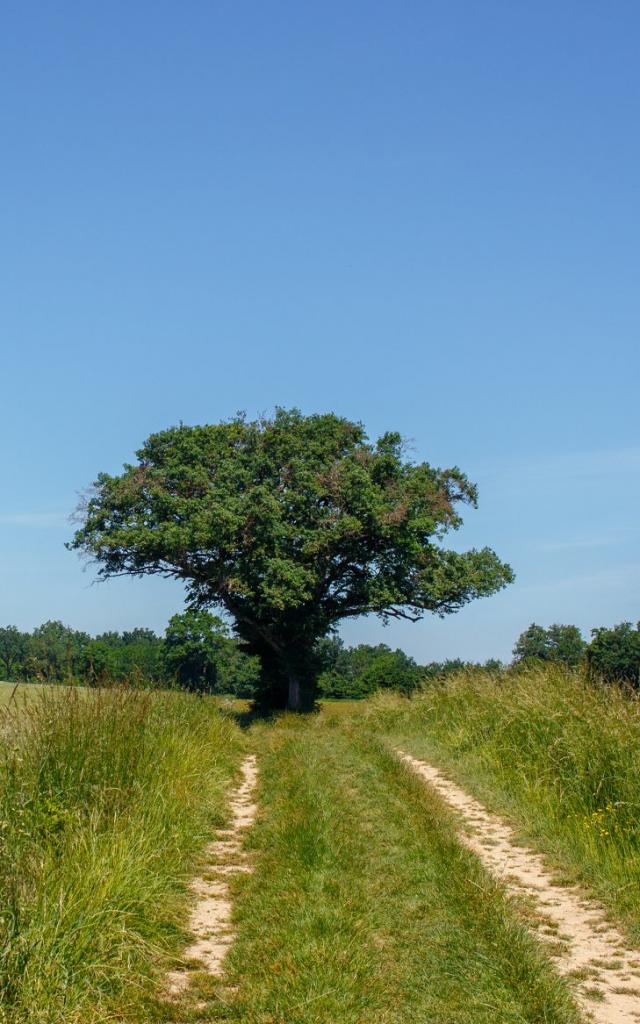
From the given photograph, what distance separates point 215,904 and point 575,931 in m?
2.92

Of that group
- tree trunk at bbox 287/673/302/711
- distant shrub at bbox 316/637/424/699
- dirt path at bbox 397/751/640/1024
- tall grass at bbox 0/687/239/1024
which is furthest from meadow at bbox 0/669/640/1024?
tree trunk at bbox 287/673/302/711

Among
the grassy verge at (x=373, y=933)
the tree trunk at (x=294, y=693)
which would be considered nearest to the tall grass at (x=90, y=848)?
the grassy verge at (x=373, y=933)

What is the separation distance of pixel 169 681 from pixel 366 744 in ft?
17.3

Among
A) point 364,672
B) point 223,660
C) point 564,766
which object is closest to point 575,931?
point 564,766

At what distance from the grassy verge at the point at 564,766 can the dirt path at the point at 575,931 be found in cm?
20

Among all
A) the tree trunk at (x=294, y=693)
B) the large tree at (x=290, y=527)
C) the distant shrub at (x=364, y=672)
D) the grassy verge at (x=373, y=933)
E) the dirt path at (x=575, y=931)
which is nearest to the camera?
the grassy verge at (x=373, y=933)

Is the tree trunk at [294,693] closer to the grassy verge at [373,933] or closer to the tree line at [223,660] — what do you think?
the tree line at [223,660]

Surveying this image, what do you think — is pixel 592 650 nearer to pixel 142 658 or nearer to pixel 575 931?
pixel 142 658

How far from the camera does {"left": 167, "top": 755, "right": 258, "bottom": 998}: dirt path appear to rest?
20.3ft

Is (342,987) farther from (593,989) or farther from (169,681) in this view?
(169,681)

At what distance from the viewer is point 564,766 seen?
36.1 feet

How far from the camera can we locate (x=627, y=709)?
35.2ft

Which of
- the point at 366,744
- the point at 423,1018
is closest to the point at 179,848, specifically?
the point at 423,1018

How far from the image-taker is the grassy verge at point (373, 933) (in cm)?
536
